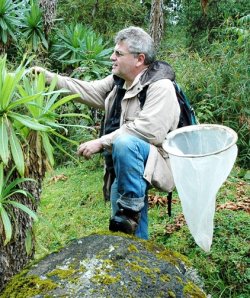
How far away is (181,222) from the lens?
16.6 ft

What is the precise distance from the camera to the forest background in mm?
3436

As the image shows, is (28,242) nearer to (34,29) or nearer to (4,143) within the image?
(4,143)

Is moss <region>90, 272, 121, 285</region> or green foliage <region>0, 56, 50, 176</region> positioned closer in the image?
moss <region>90, 272, 121, 285</region>

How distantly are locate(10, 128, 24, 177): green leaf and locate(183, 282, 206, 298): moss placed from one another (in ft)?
3.69

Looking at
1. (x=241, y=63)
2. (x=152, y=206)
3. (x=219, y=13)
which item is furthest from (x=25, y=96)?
(x=219, y=13)

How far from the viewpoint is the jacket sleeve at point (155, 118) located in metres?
3.87

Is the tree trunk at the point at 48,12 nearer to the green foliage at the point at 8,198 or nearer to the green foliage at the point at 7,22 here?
the green foliage at the point at 7,22

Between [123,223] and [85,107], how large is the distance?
517 centimetres

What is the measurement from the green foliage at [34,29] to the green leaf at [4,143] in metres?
Answer: 6.70

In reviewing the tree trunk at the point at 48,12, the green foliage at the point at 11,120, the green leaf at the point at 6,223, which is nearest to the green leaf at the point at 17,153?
the green foliage at the point at 11,120

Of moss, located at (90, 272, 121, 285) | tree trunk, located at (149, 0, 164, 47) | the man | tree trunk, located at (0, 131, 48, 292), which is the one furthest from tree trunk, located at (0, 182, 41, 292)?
tree trunk, located at (149, 0, 164, 47)

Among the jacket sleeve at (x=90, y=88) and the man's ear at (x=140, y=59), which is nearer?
the man's ear at (x=140, y=59)

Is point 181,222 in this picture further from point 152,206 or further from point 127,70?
point 127,70

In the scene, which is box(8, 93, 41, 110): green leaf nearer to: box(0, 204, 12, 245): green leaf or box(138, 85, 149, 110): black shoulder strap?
box(0, 204, 12, 245): green leaf
